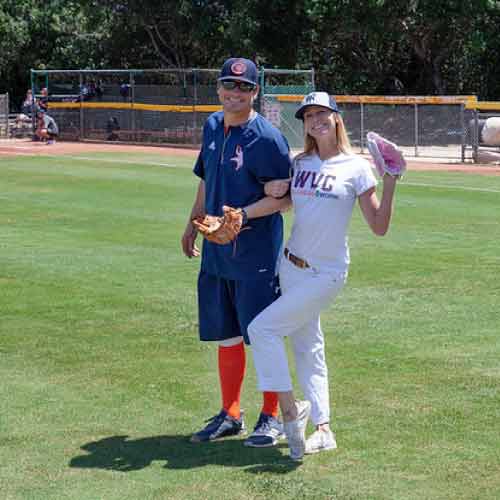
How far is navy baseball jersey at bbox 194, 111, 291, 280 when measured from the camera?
5.71 metres

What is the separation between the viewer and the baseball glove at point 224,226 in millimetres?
5469

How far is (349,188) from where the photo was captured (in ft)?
17.9

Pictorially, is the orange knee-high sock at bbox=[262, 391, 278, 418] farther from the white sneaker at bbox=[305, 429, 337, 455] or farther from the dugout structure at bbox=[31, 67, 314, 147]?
the dugout structure at bbox=[31, 67, 314, 147]

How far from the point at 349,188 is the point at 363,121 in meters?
26.8

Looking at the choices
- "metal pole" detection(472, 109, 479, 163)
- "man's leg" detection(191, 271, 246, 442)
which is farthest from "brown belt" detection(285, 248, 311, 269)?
"metal pole" detection(472, 109, 479, 163)

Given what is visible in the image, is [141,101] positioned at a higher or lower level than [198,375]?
higher

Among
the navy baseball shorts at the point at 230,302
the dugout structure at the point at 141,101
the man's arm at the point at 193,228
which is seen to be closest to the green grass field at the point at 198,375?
the navy baseball shorts at the point at 230,302

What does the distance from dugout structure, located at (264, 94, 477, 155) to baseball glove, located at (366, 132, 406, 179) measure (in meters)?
24.5

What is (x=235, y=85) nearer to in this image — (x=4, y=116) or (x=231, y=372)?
(x=231, y=372)

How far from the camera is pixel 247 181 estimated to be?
5.74 metres

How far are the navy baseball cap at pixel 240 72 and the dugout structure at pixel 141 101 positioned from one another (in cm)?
2614

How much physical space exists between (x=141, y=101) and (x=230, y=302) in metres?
30.7

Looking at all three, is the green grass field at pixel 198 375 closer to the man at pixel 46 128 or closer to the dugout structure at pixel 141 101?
the dugout structure at pixel 141 101

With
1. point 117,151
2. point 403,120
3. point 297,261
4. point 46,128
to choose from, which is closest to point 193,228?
point 297,261
